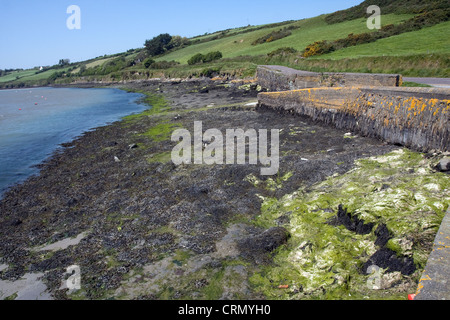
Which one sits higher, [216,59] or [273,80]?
[216,59]

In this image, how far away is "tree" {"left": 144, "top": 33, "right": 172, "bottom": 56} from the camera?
362 ft

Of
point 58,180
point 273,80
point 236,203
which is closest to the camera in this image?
point 236,203

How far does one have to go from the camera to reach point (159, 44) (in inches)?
4380

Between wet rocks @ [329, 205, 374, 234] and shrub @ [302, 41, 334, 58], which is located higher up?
shrub @ [302, 41, 334, 58]

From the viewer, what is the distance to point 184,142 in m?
17.8

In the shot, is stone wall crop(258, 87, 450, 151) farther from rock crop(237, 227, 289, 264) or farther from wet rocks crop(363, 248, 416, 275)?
rock crop(237, 227, 289, 264)

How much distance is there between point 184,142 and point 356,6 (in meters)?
59.6

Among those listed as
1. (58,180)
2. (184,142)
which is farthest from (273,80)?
(58,180)

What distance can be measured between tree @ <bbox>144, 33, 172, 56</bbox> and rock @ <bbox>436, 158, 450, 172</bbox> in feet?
368

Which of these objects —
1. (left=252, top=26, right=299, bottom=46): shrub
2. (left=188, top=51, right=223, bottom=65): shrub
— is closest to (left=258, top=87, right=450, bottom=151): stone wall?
(left=252, top=26, right=299, bottom=46): shrub

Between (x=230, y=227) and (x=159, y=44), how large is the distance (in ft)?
373
